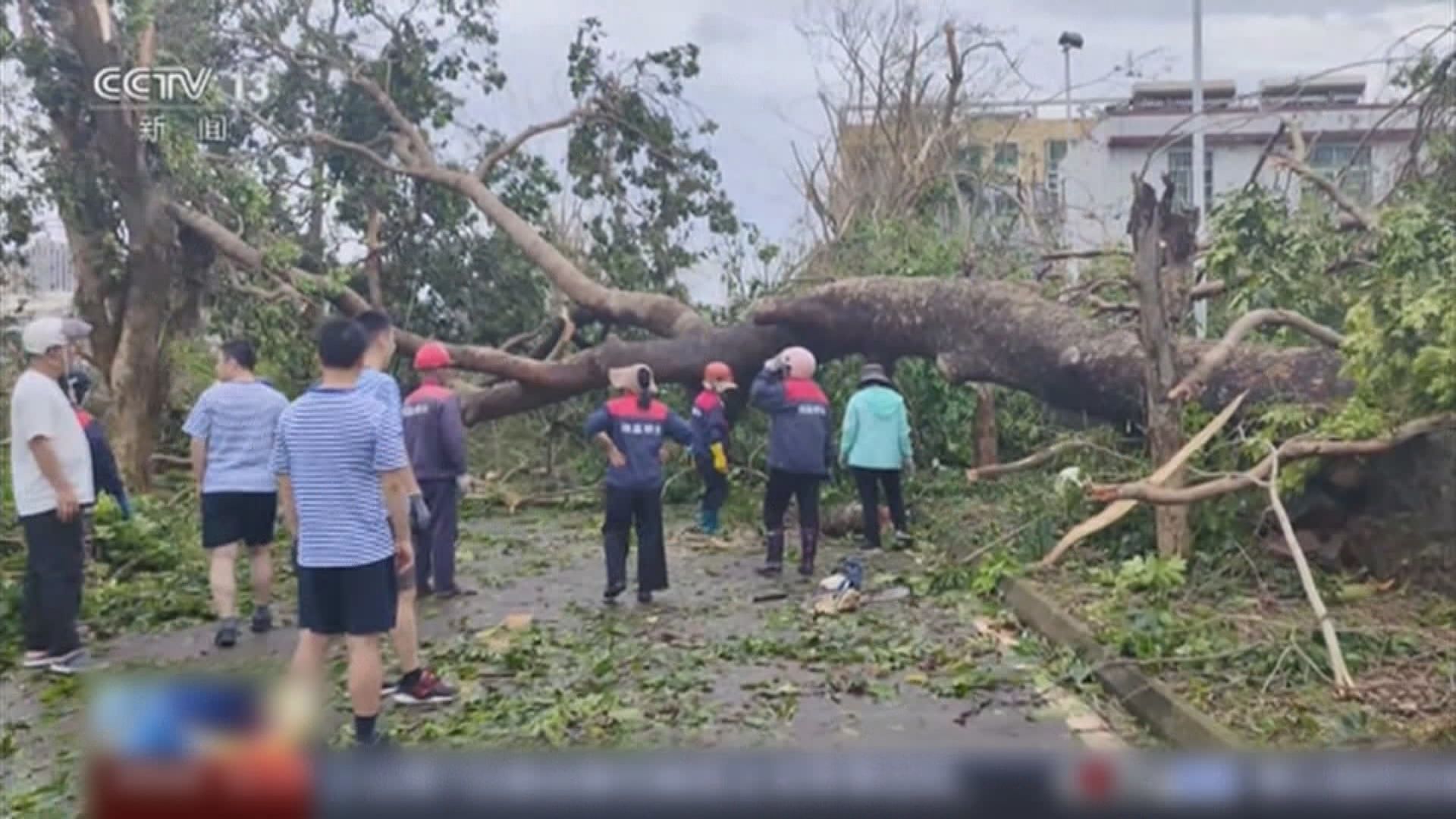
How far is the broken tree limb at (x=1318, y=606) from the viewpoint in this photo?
20.9 ft

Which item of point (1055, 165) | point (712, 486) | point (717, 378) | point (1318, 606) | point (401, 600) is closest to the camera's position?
point (401, 600)

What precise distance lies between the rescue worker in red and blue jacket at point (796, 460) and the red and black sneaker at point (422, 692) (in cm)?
452

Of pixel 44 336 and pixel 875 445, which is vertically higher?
pixel 44 336

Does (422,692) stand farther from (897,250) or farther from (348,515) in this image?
(897,250)

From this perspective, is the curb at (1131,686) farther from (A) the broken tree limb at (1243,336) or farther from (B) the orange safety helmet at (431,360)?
(B) the orange safety helmet at (431,360)

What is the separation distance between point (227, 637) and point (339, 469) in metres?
2.99

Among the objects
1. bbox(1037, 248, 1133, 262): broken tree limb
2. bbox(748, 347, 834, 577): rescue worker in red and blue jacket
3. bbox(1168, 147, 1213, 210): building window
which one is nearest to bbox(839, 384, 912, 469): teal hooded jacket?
bbox(748, 347, 834, 577): rescue worker in red and blue jacket

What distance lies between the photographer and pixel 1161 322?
9375 millimetres

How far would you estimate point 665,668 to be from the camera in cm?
784

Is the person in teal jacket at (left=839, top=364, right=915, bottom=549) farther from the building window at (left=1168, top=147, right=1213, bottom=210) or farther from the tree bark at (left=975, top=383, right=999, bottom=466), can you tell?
the building window at (left=1168, top=147, right=1213, bottom=210)

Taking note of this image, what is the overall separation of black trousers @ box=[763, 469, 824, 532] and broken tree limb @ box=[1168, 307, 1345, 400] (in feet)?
9.45

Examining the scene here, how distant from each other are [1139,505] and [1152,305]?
1.47 metres

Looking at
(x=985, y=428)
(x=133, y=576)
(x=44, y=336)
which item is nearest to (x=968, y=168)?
(x=985, y=428)

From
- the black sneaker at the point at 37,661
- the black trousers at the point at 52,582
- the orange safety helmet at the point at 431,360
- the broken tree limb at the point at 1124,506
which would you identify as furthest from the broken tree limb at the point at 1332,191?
the black sneaker at the point at 37,661
